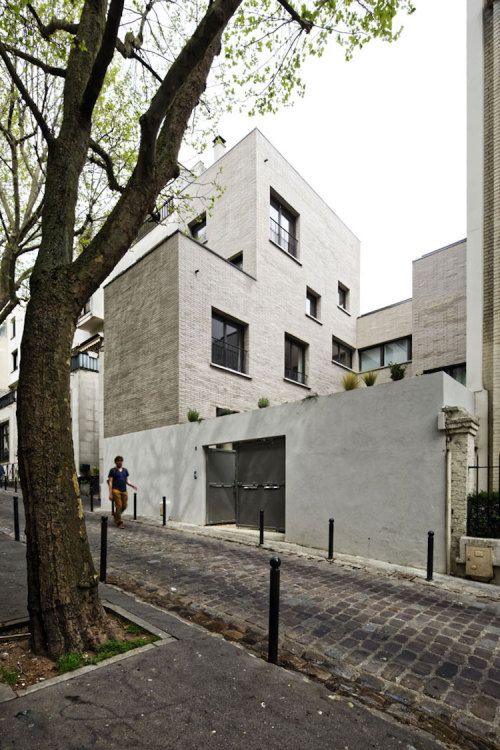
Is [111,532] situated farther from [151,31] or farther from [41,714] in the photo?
[151,31]

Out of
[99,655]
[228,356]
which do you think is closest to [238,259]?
[228,356]

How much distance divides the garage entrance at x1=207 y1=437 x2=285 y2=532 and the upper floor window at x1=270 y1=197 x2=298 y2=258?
36.0 feet

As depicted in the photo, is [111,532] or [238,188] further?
[238,188]

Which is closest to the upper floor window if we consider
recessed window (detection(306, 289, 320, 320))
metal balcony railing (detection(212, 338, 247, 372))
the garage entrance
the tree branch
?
recessed window (detection(306, 289, 320, 320))

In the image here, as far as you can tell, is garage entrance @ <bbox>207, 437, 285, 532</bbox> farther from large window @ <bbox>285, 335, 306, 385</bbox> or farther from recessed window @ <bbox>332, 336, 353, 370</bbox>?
recessed window @ <bbox>332, 336, 353, 370</bbox>

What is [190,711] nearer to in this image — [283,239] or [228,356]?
[228,356]

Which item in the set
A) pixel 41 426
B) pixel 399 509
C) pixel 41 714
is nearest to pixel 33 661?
pixel 41 714

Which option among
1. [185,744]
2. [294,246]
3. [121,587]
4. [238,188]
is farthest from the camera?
[294,246]

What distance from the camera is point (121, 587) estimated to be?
20.2 ft

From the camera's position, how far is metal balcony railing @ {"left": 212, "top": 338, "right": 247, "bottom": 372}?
1600 centimetres

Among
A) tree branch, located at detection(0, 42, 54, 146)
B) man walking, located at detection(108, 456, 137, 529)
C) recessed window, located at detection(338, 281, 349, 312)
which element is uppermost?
recessed window, located at detection(338, 281, 349, 312)

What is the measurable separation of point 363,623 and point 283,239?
18.0m

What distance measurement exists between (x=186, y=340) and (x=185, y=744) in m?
12.4

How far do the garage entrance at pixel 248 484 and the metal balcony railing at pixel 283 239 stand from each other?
10971mm
